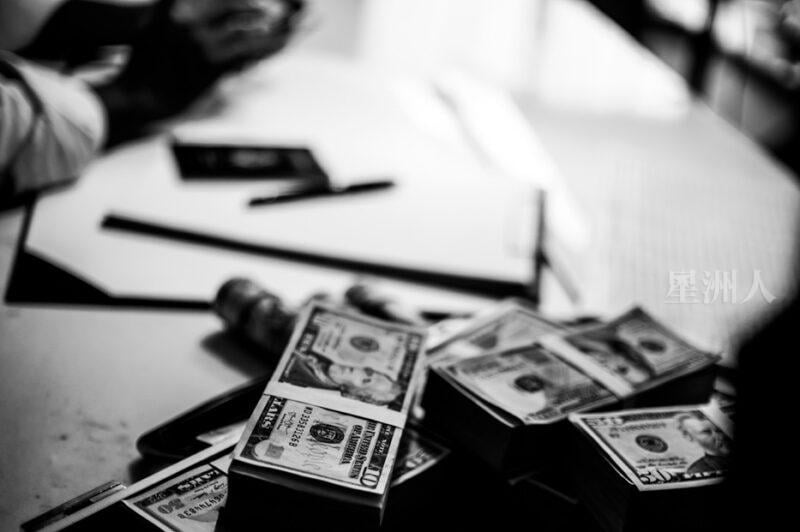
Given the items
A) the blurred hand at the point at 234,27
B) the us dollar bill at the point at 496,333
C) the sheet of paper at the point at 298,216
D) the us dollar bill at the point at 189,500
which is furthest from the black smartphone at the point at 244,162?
Result: the us dollar bill at the point at 189,500

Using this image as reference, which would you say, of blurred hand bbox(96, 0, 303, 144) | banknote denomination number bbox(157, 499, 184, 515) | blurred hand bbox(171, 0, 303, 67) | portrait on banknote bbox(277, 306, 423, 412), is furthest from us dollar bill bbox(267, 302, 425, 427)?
blurred hand bbox(171, 0, 303, 67)

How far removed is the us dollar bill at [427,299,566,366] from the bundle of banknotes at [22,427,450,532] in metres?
0.17

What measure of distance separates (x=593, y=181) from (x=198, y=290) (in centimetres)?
183

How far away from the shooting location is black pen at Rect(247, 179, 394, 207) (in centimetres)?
125

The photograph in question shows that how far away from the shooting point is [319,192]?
1308 millimetres

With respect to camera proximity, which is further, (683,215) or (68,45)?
(683,215)

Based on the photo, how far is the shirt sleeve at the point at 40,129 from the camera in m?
1.14

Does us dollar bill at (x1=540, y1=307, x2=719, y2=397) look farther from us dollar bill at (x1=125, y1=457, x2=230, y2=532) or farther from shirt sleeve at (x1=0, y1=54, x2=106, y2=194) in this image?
shirt sleeve at (x1=0, y1=54, x2=106, y2=194)

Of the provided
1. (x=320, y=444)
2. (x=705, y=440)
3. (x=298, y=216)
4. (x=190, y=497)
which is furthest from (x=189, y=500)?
(x=298, y=216)

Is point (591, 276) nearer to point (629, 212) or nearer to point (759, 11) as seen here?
point (759, 11)

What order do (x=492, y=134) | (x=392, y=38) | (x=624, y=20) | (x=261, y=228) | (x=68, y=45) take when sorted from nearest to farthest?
(x=624, y=20)
(x=261, y=228)
(x=68, y=45)
(x=492, y=134)
(x=392, y=38)

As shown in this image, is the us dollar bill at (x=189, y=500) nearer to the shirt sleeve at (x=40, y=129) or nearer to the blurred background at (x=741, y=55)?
the blurred background at (x=741, y=55)

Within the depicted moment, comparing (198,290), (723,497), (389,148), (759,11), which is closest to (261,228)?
(198,290)

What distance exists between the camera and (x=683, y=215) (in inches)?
84.8
